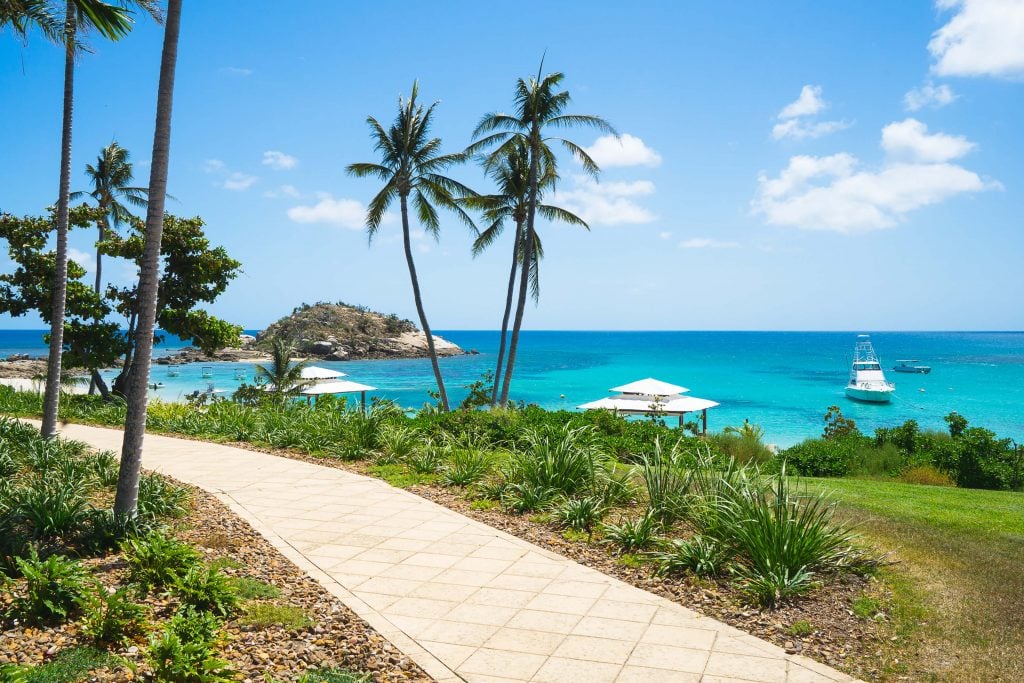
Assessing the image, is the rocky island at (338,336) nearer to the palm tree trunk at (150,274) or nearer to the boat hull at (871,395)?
the boat hull at (871,395)

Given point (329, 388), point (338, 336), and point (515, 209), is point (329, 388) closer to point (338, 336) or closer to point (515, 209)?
point (515, 209)

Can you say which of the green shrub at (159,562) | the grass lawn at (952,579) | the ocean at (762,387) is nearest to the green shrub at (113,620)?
the green shrub at (159,562)

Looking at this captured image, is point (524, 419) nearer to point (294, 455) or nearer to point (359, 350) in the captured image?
point (294, 455)

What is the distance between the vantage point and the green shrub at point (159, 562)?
4660mm

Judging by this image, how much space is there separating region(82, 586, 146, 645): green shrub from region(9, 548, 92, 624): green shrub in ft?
0.35

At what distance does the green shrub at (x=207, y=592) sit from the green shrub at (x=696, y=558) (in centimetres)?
323

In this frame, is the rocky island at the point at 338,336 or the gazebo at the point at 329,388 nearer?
the gazebo at the point at 329,388


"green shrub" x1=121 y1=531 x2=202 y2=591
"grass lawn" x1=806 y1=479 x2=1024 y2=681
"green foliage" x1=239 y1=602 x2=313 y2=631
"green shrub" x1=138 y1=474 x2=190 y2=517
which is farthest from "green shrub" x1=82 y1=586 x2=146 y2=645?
"grass lawn" x1=806 y1=479 x2=1024 y2=681

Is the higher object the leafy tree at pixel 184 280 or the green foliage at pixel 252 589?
the leafy tree at pixel 184 280

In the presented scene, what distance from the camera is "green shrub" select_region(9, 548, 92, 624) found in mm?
4039

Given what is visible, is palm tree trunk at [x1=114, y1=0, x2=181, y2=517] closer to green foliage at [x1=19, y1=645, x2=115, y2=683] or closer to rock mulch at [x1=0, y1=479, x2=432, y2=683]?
rock mulch at [x1=0, y1=479, x2=432, y2=683]

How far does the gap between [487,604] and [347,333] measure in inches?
3054

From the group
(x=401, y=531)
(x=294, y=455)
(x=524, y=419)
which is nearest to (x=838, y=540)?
(x=401, y=531)

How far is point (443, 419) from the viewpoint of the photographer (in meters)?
11.6
